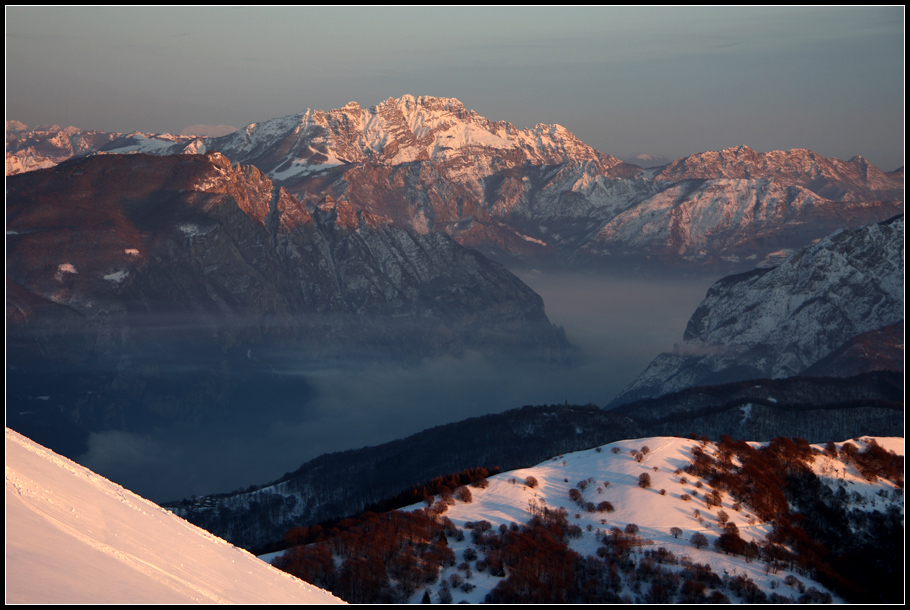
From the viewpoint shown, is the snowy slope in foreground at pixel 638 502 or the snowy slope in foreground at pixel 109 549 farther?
the snowy slope in foreground at pixel 638 502

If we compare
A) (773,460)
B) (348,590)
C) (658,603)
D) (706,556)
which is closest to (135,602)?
(348,590)

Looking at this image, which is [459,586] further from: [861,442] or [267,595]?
[861,442]

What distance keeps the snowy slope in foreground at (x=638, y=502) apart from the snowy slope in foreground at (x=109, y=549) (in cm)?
5232

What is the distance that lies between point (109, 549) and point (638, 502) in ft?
320

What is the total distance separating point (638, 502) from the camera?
125m

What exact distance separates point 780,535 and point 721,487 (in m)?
13.4

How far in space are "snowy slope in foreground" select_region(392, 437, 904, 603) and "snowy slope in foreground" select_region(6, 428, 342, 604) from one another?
52318 millimetres

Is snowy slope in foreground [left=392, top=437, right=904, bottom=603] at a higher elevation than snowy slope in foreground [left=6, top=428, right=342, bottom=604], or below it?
below

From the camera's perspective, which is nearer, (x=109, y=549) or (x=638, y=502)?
(x=109, y=549)

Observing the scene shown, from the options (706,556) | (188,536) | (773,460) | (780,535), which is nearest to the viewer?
(188,536)

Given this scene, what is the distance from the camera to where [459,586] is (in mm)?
100500

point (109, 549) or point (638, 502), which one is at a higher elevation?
point (109, 549)

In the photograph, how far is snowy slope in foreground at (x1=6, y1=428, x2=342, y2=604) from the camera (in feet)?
122

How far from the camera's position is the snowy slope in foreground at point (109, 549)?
122 feet
